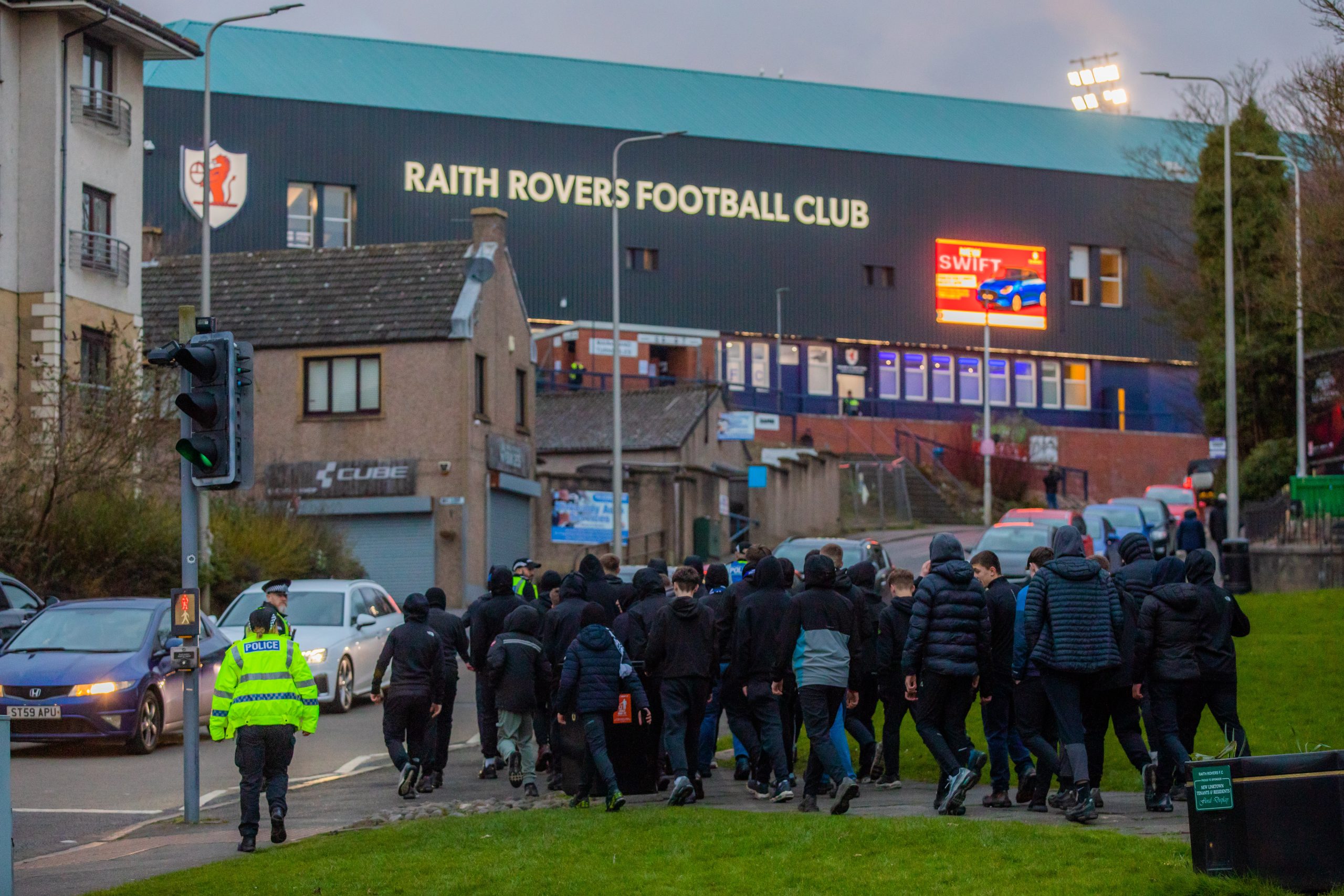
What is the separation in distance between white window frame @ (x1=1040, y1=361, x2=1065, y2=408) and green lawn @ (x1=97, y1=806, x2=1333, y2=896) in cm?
6299

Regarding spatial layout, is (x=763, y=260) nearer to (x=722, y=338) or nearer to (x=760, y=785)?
(x=722, y=338)

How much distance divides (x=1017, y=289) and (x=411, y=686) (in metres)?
56.6

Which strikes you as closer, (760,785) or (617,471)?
(760,785)

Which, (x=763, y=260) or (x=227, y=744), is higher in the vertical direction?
(x=763, y=260)

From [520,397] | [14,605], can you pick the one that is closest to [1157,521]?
[520,397]

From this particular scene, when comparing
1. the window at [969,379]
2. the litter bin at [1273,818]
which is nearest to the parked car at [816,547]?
the litter bin at [1273,818]

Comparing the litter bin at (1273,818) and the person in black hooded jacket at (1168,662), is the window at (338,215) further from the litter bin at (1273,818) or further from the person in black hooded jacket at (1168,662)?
the litter bin at (1273,818)

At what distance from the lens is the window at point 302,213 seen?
60344 mm

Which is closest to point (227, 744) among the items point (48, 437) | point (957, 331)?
point (48, 437)

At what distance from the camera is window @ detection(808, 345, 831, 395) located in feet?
227

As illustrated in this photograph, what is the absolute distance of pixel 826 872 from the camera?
937 cm

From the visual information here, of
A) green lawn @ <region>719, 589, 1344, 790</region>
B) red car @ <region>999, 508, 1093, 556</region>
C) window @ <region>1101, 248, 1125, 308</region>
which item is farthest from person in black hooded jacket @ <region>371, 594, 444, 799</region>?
window @ <region>1101, 248, 1125, 308</region>

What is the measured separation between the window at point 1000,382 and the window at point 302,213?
28048mm

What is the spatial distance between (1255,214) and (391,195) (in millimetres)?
28989
